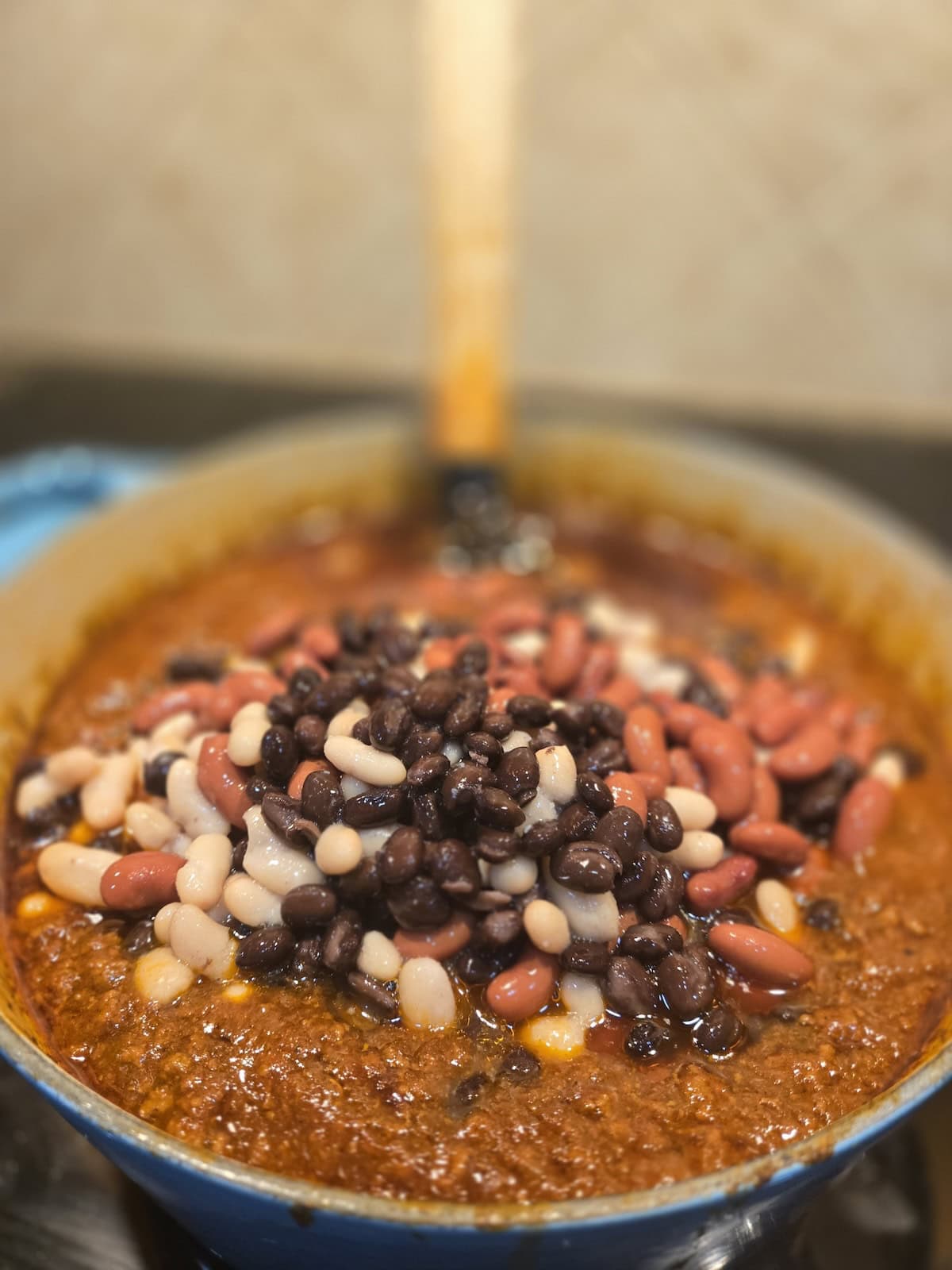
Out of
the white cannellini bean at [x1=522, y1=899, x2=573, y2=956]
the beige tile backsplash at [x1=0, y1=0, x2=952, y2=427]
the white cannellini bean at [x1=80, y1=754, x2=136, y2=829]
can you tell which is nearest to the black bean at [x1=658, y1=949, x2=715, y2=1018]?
the white cannellini bean at [x1=522, y1=899, x2=573, y2=956]

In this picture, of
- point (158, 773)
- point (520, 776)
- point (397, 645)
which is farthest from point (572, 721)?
point (158, 773)

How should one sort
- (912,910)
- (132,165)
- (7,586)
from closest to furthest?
(912,910), (7,586), (132,165)

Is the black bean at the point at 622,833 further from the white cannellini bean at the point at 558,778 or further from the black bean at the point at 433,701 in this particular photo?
the black bean at the point at 433,701

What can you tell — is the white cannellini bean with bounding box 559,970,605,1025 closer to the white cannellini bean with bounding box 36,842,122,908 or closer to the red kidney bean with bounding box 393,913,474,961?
the red kidney bean with bounding box 393,913,474,961

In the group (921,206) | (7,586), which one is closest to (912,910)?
(7,586)

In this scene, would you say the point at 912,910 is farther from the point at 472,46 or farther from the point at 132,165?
the point at 132,165

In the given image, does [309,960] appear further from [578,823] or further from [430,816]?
[578,823]

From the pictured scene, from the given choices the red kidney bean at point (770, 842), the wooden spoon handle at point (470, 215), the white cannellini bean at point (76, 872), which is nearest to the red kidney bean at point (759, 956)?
the red kidney bean at point (770, 842)
